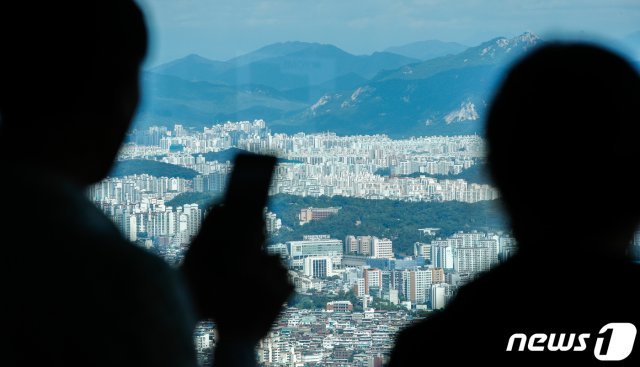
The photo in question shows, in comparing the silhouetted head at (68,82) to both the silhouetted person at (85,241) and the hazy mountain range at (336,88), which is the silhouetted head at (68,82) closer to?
the silhouetted person at (85,241)

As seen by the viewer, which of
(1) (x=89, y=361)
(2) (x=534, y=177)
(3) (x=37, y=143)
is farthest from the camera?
(2) (x=534, y=177)

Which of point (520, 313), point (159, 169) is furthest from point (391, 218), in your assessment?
point (520, 313)

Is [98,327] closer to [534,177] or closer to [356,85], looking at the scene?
[534,177]

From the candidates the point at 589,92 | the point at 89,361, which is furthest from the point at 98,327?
the point at 589,92

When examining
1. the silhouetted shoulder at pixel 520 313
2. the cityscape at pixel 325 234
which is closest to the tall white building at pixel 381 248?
the cityscape at pixel 325 234

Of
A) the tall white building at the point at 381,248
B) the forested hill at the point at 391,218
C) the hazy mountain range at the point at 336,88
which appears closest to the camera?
the forested hill at the point at 391,218

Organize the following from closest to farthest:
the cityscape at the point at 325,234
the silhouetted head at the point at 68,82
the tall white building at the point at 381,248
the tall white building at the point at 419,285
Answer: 1. the silhouetted head at the point at 68,82
2. the cityscape at the point at 325,234
3. the tall white building at the point at 419,285
4. the tall white building at the point at 381,248

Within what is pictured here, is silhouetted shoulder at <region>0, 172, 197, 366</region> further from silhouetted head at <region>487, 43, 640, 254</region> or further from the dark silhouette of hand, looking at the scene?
silhouetted head at <region>487, 43, 640, 254</region>
